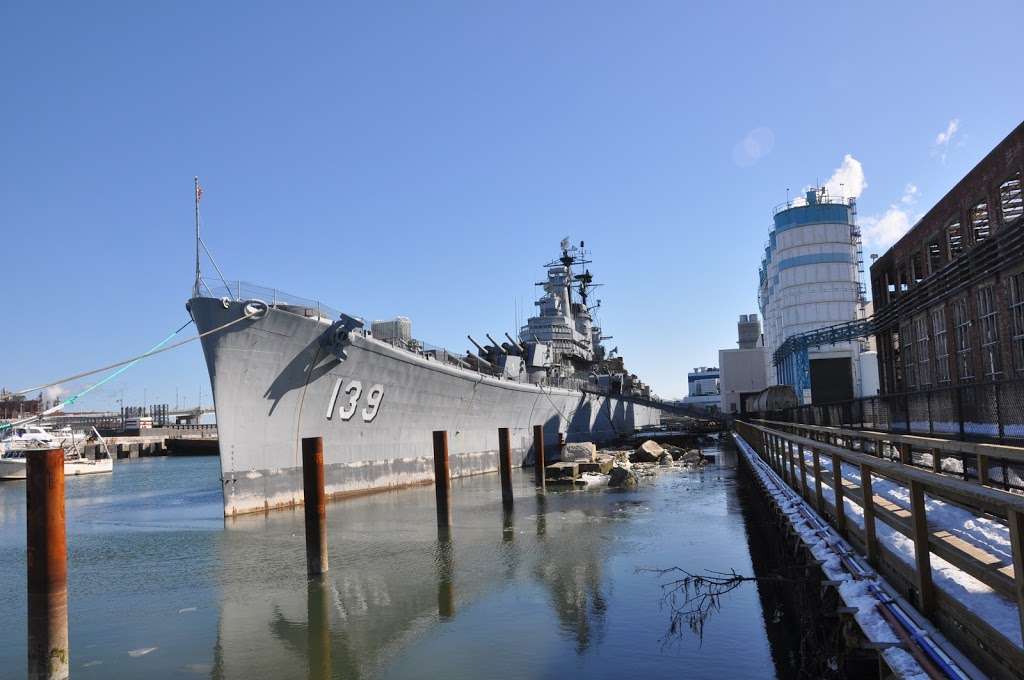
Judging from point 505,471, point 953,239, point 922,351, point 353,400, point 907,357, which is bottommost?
point 505,471

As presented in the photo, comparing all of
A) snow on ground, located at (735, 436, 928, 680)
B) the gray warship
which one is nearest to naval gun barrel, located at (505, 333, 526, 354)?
the gray warship

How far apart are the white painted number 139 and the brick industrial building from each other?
13.6m

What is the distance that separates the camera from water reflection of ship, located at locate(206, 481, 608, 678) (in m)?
7.77

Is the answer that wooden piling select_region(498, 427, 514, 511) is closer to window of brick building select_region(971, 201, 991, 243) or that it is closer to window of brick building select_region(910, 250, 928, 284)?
window of brick building select_region(971, 201, 991, 243)

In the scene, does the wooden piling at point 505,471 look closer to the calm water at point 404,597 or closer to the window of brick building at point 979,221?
the calm water at point 404,597

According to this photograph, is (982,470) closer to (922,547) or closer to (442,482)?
(922,547)

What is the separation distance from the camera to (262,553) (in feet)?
42.8

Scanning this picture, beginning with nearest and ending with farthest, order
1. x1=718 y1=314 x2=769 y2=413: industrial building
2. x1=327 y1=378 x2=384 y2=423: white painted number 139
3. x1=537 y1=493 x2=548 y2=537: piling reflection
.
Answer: x1=537 y1=493 x2=548 y2=537: piling reflection → x1=327 y1=378 x2=384 y2=423: white painted number 139 → x1=718 y1=314 x2=769 y2=413: industrial building

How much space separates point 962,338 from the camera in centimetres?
1850

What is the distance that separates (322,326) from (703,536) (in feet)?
35.9

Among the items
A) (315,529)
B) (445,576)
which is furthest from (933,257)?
(315,529)

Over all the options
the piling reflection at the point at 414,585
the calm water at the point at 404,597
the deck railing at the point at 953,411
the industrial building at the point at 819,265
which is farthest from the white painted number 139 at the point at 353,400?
the industrial building at the point at 819,265

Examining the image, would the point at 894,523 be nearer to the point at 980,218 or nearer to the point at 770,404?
the point at 980,218

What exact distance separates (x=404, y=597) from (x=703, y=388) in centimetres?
11428
